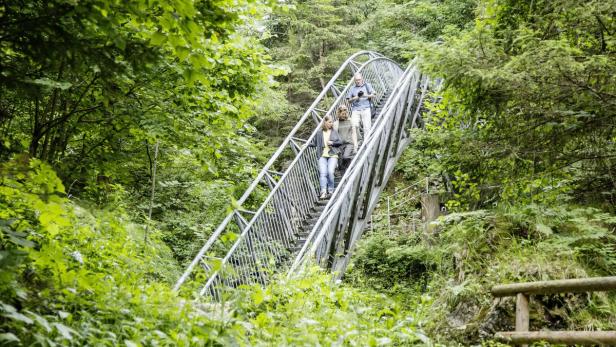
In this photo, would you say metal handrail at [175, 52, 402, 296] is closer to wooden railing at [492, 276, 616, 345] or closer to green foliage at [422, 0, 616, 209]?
green foliage at [422, 0, 616, 209]

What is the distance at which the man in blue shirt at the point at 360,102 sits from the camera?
11.2 m

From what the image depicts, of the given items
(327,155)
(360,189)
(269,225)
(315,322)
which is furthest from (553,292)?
(327,155)

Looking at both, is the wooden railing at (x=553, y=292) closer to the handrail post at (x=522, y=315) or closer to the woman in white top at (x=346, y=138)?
the handrail post at (x=522, y=315)

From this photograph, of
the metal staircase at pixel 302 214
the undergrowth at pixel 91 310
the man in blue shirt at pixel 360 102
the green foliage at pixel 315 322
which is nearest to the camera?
the undergrowth at pixel 91 310

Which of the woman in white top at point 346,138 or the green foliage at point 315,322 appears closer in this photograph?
the green foliage at point 315,322

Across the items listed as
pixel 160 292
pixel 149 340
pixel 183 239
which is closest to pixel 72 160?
pixel 160 292

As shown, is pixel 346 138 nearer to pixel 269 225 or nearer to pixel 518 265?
pixel 269 225

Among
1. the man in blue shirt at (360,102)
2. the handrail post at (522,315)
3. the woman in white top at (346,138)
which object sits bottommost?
the handrail post at (522,315)

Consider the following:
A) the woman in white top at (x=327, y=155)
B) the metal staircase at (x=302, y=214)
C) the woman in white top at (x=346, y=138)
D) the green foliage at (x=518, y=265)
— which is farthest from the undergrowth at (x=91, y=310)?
the woman in white top at (x=346, y=138)

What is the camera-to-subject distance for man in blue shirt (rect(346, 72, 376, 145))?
1121cm

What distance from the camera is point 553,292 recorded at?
4.95 metres

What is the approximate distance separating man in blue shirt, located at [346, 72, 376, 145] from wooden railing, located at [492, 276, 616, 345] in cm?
616

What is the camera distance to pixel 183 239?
14648mm

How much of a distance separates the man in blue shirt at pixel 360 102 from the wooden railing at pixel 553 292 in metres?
6.16
